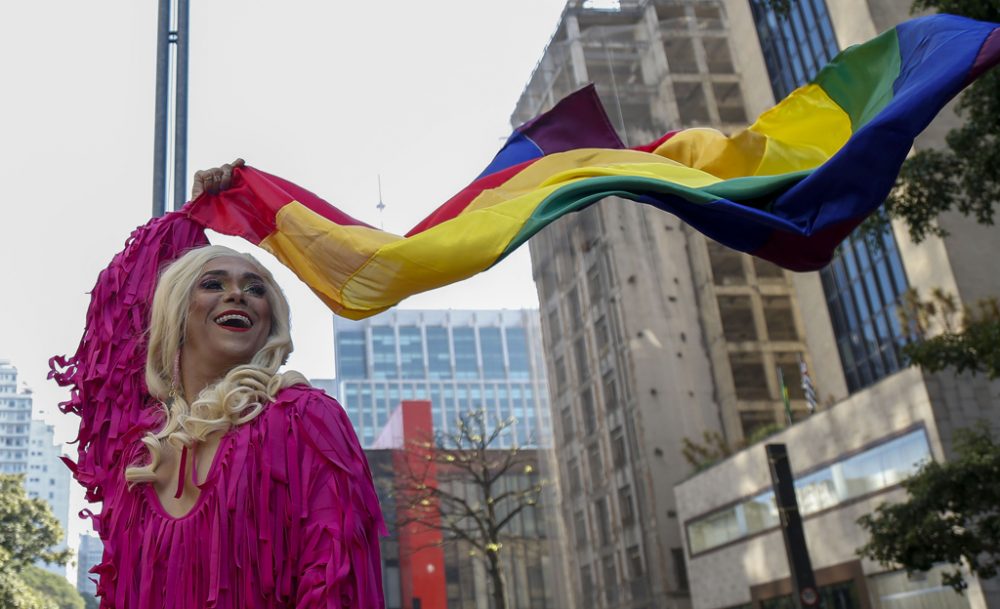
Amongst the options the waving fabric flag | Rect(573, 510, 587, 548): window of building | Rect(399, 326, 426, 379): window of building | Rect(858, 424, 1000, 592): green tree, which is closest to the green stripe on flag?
the waving fabric flag

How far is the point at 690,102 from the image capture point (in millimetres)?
49750

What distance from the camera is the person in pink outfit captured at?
262cm

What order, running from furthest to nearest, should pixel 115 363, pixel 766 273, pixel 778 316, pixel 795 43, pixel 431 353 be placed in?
pixel 431 353 → pixel 766 273 → pixel 778 316 → pixel 795 43 → pixel 115 363

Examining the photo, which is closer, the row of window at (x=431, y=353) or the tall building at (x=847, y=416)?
the tall building at (x=847, y=416)

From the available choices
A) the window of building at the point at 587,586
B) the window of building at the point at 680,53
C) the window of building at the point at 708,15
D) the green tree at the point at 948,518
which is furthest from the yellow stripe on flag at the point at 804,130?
the window of building at the point at 708,15

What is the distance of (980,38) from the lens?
16.2 feet

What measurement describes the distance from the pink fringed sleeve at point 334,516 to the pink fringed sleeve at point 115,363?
1.93 ft

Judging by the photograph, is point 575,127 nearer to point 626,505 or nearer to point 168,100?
point 168,100

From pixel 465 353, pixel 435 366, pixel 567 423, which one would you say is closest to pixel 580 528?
pixel 567 423

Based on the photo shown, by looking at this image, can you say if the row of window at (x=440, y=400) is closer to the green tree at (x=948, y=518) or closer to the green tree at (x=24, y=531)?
the green tree at (x=24, y=531)

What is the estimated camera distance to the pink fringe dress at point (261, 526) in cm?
259

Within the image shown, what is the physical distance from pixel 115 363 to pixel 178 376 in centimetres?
26

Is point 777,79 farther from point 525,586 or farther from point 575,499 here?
point 525,586

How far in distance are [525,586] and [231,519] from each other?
202 ft
